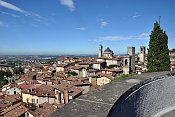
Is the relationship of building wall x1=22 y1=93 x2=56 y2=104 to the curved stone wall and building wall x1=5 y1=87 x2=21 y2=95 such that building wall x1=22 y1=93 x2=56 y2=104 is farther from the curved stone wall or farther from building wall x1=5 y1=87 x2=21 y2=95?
the curved stone wall

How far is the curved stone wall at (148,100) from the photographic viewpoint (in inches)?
132

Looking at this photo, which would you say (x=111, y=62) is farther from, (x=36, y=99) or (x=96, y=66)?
(x=36, y=99)

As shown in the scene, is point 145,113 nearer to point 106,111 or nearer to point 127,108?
point 127,108

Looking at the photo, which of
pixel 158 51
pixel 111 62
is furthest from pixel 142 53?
pixel 158 51

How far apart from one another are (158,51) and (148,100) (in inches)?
482

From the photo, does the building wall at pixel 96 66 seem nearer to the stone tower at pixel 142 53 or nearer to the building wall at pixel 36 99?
the stone tower at pixel 142 53

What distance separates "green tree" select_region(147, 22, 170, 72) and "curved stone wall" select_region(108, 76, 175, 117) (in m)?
10.3

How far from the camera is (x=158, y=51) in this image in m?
16.2

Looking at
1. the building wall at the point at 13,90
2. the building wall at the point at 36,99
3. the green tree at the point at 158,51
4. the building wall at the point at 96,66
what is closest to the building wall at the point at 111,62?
the building wall at the point at 96,66

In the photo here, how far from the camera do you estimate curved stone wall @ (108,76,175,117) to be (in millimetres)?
3350

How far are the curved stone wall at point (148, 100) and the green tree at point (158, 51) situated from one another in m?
10.3

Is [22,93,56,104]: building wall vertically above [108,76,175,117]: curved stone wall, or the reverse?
[108,76,175,117]: curved stone wall

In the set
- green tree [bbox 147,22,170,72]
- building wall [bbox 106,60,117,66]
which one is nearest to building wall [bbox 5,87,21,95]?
green tree [bbox 147,22,170,72]

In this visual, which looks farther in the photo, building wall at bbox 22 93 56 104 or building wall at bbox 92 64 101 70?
building wall at bbox 92 64 101 70
